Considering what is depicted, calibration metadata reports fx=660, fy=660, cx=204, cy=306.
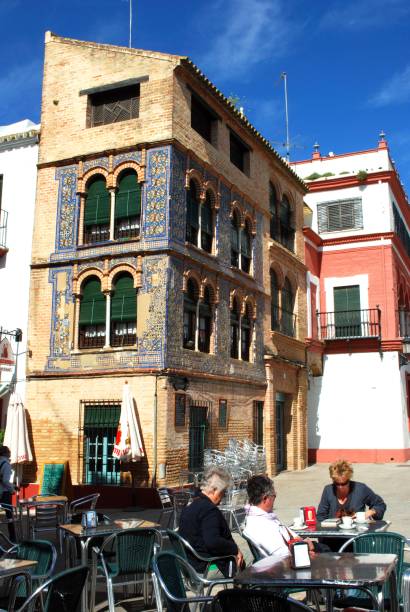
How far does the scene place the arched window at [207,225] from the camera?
18641 mm

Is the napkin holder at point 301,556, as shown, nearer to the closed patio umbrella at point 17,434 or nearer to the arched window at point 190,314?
the closed patio umbrella at point 17,434

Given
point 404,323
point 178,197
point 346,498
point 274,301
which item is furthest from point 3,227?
point 404,323

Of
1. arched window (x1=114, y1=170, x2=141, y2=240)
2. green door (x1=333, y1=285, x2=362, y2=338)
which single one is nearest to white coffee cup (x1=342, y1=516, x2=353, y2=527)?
arched window (x1=114, y1=170, x2=141, y2=240)

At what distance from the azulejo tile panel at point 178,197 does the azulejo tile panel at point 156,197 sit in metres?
0.18

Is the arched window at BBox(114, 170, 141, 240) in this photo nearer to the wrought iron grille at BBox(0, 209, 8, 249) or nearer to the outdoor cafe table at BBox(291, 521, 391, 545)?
the wrought iron grille at BBox(0, 209, 8, 249)

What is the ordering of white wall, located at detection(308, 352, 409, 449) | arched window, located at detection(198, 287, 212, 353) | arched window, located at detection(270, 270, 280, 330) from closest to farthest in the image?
arched window, located at detection(198, 287, 212, 353) → arched window, located at detection(270, 270, 280, 330) → white wall, located at detection(308, 352, 409, 449)

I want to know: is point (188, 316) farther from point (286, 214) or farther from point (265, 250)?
point (286, 214)

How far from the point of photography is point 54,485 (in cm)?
1580

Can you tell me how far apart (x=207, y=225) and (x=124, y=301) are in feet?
12.3

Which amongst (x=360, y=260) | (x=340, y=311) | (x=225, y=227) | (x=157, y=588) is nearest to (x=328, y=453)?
(x=340, y=311)

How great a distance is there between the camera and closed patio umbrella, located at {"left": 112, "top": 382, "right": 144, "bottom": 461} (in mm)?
14852

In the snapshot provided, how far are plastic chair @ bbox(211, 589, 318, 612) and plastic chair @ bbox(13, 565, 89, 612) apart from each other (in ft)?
3.08

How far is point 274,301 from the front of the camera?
23.4 metres

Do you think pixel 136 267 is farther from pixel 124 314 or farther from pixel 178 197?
pixel 178 197
